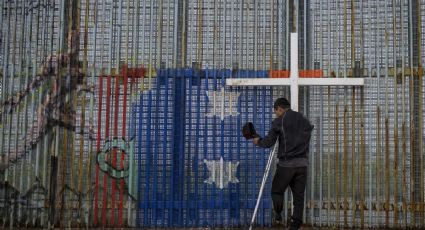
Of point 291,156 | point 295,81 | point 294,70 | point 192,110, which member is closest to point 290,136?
point 291,156

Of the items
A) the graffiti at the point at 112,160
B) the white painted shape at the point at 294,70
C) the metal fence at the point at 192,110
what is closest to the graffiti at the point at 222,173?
the metal fence at the point at 192,110

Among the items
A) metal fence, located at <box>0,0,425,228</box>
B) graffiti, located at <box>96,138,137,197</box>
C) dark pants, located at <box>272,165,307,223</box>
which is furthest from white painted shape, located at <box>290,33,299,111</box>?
graffiti, located at <box>96,138,137,197</box>

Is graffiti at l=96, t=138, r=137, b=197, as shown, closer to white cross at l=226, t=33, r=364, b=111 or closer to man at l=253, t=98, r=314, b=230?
white cross at l=226, t=33, r=364, b=111

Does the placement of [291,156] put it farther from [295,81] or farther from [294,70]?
[294,70]

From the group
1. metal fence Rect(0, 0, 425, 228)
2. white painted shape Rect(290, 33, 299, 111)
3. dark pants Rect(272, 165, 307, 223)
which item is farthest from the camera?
metal fence Rect(0, 0, 425, 228)

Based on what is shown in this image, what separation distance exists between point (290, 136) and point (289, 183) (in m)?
0.53

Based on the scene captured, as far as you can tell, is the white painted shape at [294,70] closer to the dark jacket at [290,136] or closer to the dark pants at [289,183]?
the dark jacket at [290,136]

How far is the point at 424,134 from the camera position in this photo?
6906 mm

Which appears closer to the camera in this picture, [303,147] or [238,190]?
[303,147]

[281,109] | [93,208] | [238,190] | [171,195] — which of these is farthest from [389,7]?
[93,208]

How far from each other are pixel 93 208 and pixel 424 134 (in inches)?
176

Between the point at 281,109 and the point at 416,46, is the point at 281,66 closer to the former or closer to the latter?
the point at 281,109

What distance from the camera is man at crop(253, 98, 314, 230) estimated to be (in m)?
5.81

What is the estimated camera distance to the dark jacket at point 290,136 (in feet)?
19.1
